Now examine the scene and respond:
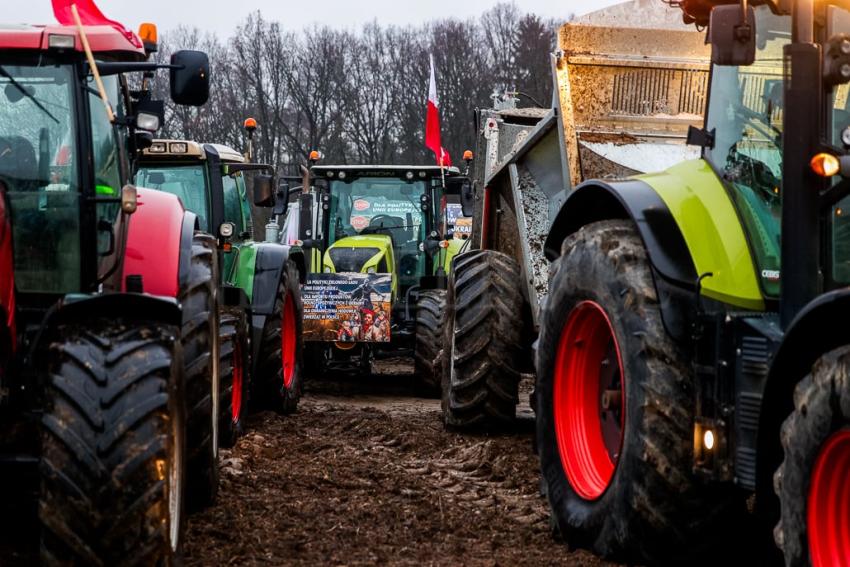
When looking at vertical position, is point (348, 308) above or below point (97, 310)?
below

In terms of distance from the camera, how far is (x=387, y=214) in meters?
15.4

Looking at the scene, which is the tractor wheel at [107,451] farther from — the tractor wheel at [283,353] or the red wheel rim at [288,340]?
the red wheel rim at [288,340]

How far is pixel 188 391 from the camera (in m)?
5.68

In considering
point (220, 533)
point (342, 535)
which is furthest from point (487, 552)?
point (220, 533)

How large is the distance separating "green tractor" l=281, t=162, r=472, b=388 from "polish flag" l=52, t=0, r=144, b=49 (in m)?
7.63

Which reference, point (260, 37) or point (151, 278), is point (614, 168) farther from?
point (260, 37)

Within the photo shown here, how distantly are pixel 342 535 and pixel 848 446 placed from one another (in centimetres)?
271

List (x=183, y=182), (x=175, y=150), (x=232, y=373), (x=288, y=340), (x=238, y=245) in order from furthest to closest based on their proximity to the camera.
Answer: (x=288, y=340), (x=238, y=245), (x=183, y=182), (x=175, y=150), (x=232, y=373)

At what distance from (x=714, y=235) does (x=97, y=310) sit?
226 cm

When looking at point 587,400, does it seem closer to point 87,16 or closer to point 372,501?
point 372,501

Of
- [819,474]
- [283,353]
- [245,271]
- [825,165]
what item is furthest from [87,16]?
[283,353]

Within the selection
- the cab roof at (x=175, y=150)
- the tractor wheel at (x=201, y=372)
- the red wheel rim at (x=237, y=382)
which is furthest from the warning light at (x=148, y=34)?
the cab roof at (x=175, y=150)

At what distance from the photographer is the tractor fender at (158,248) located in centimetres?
560

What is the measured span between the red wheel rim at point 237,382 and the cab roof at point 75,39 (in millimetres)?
3704
